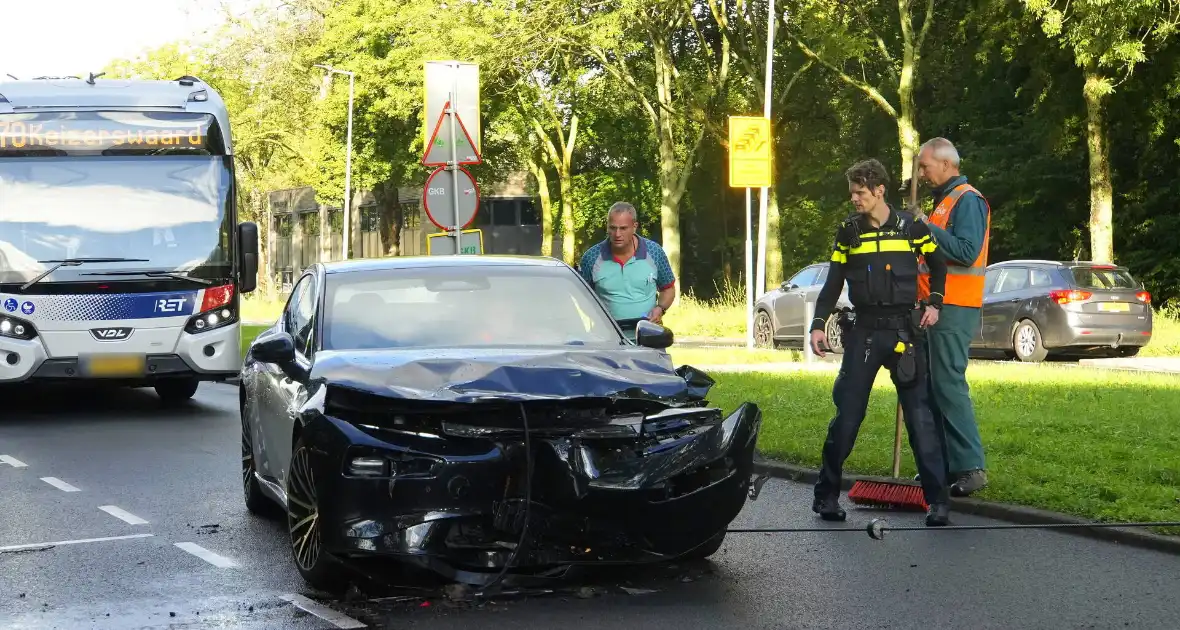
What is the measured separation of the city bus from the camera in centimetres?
1455

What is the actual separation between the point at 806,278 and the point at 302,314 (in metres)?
18.2

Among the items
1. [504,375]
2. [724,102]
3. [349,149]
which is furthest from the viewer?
[349,149]

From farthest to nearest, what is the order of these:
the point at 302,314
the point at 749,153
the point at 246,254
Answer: the point at 749,153 < the point at 246,254 < the point at 302,314

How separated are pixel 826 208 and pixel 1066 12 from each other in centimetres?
2650

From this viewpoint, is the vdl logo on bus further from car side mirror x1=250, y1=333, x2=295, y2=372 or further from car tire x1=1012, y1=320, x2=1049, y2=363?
car tire x1=1012, y1=320, x2=1049, y2=363

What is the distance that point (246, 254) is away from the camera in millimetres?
15328

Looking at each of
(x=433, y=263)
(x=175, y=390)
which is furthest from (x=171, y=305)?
(x=433, y=263)

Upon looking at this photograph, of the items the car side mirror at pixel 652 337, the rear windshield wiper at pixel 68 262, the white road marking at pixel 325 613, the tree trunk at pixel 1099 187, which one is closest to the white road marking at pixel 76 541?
the white road marking at pixel 325 613

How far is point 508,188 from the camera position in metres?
77.6

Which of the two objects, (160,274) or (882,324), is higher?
(160,274)

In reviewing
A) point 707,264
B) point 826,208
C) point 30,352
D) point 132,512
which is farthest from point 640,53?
point 132,512

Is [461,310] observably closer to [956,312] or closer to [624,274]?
[624,274]

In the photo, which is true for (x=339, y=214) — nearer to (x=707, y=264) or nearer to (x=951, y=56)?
(x=707, y=264)

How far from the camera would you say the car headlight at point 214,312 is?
15023mm
